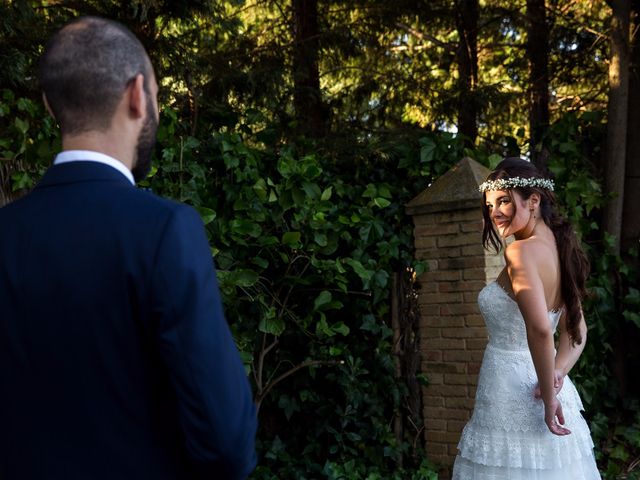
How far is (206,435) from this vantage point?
1.36 meters

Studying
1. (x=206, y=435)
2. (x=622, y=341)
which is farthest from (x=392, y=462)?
(x=206, y=435)

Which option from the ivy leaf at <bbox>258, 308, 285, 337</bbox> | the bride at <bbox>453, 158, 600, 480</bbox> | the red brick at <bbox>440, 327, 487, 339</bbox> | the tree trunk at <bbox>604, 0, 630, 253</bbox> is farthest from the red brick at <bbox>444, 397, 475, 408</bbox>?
the tree trunk at <bbox>604, 0, 630, 253</bbox>

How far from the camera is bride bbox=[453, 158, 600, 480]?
3.36 metres

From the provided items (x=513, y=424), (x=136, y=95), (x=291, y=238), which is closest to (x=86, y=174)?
(x=136, y=95)

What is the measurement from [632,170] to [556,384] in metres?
4.51

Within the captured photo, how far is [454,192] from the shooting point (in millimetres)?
5402

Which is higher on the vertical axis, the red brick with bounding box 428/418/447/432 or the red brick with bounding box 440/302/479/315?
the red brick with bounding box 440/302/479/315

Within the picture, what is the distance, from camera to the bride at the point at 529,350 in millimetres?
3355

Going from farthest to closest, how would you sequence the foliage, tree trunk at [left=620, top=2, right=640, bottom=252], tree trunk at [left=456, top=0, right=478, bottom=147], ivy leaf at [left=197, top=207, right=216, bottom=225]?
tree trunk at [left=456, top=0, right=478, bottom=147], tree trunk at [left=620, top=2, right=640, bottom=252], the foliage, ivy leaf at [left=197, top=207, right=216, bottom=225]

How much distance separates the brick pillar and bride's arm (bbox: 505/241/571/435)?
1931mm

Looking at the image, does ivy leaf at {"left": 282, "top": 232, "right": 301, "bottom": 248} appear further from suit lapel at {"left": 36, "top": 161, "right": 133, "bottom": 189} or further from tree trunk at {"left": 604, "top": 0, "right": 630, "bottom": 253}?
tree trunk at {"left": 604, "top": 0, "right": 630, "bottom": 253}

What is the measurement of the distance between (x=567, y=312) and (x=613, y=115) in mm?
4237

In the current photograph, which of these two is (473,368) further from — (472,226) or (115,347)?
(115,347)

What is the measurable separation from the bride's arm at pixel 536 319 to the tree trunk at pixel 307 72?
3.95 meters
